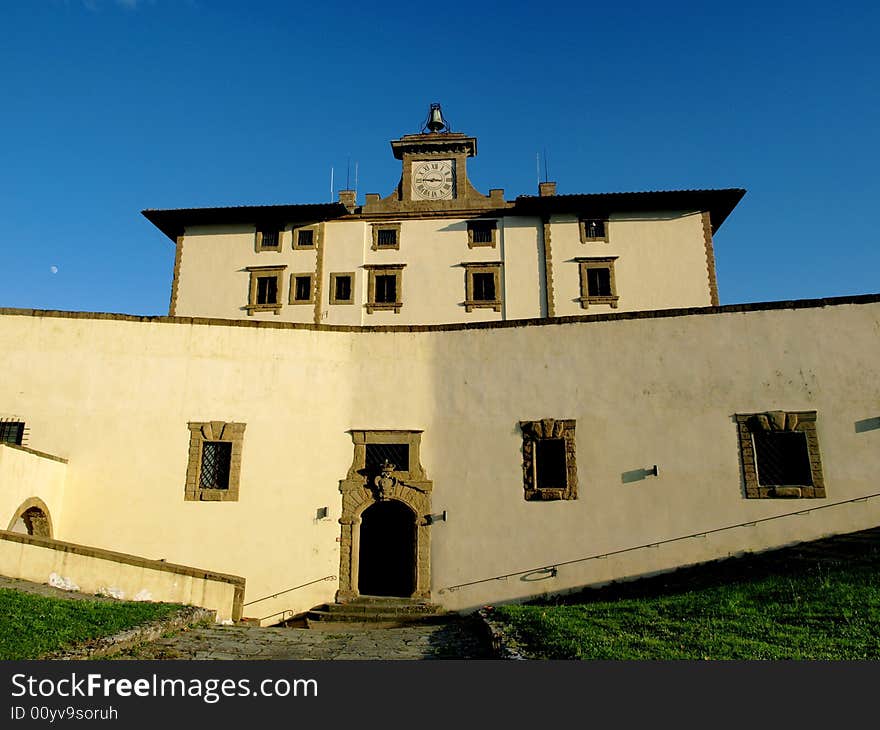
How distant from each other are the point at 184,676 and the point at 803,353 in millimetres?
12849

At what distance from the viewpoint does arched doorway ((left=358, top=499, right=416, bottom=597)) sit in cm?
1470

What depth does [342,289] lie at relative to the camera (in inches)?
896

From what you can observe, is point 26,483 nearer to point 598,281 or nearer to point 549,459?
point 549,459

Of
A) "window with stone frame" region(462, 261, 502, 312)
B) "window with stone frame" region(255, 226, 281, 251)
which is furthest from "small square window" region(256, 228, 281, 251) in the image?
"window with stone frame" region(462, 261, 502, 312)

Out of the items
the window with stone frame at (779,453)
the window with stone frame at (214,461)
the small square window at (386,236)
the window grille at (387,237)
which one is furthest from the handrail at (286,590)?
the window grille at (387,237)

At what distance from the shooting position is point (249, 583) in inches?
540

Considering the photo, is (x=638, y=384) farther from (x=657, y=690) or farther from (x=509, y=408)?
(x=657, y=690)

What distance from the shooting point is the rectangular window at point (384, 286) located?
22.5 metres

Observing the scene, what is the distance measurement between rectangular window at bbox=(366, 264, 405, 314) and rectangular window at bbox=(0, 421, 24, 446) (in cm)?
1097

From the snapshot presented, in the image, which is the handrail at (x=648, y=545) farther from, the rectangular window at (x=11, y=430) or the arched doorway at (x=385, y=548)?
the rectangular window at (x=11, y=430)

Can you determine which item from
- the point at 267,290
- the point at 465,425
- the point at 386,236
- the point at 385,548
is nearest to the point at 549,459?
the point at 465,425

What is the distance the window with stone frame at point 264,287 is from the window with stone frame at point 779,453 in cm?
1513

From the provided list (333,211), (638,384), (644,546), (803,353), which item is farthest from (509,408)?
(333,211)

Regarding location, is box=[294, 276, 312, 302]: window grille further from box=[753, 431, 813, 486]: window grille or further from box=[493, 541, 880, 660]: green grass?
box=[753, 431, 813, 486]: window grille
